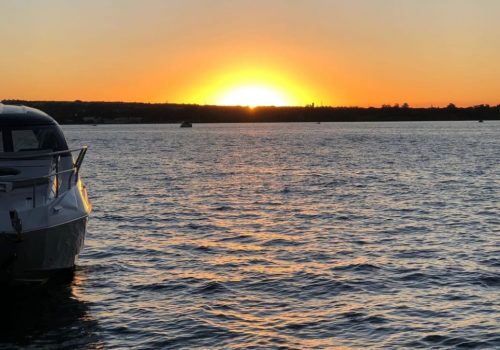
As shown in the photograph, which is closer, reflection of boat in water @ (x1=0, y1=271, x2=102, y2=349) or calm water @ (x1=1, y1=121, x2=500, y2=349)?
reflection of boat in water @ (x1=0, y1=271, x2=102, y2=349)

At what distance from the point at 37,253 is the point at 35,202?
1.37 m

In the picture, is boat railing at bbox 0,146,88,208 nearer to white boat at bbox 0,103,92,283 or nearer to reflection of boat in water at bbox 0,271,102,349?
white boat at bbox 0,103,92,283

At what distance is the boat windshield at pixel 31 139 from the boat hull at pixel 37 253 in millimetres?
2649

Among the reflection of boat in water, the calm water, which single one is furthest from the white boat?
Result: the calm water

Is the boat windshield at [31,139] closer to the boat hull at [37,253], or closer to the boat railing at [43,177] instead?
the boat railing at [43,177]

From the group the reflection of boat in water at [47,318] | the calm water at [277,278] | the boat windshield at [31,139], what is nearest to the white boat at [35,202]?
the boat windshield at [31,139]

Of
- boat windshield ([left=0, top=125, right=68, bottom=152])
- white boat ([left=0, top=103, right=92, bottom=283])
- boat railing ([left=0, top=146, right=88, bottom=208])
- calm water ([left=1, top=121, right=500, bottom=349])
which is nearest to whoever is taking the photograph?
calm water ([left=1, top=121, right=500, bottom=349])

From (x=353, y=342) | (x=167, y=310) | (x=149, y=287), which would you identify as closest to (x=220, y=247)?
(x=149, y=287)

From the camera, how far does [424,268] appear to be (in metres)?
17.5

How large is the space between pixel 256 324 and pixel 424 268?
6633 mm

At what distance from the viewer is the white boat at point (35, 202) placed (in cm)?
1290

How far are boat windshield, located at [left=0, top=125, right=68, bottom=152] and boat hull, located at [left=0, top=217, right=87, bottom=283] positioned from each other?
104 inches

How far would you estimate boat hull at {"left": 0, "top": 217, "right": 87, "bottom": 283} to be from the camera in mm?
12648

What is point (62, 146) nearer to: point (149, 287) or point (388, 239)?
point (149, 287)
